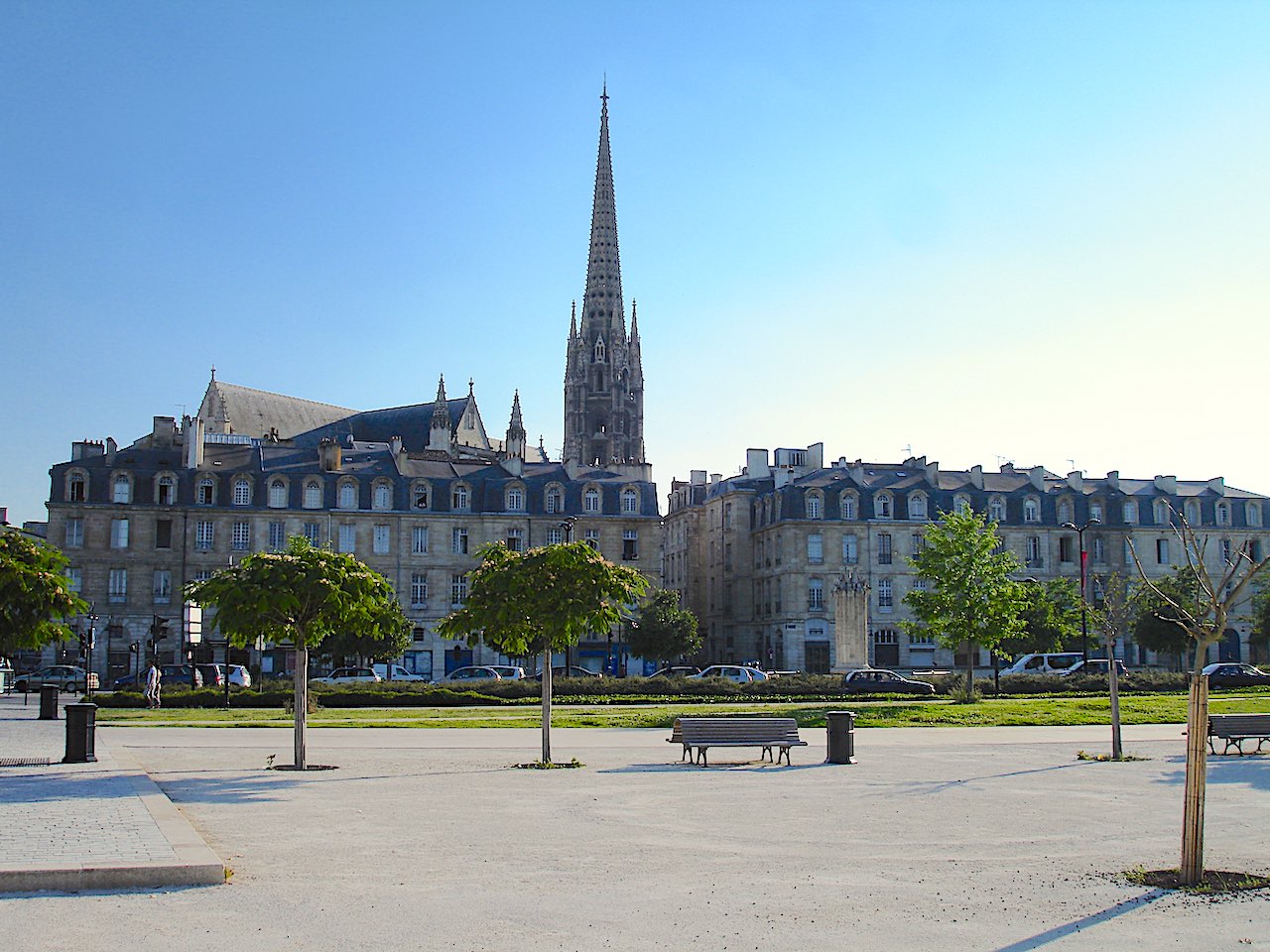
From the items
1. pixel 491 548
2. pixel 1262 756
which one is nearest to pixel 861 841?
pixel 491 548

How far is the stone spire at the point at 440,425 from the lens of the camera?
3637 inches

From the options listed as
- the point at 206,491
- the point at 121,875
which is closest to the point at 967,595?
the point at 121,875

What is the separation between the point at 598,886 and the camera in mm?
10422

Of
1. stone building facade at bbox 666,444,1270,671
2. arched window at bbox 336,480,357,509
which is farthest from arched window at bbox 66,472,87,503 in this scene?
stone building facade at bbox 666,444,1270,671

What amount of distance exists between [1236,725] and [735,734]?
8.94 meters

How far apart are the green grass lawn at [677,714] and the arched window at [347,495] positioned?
91.5 feet

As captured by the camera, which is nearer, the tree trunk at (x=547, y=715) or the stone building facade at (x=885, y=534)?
the tree trunk at (x=547, y=715)

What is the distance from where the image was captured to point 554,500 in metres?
65.9

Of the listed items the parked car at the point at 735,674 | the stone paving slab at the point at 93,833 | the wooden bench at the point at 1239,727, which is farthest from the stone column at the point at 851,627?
the stone paving slab at the point at 93,833

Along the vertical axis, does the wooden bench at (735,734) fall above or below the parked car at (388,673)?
above

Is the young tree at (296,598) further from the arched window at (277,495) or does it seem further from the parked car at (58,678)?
the arched window at (277,495)

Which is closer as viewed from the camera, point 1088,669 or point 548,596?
point 548,596

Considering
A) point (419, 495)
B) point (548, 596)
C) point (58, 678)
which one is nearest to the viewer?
point (548, 596)

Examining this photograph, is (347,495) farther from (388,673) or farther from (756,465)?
(756,465)
